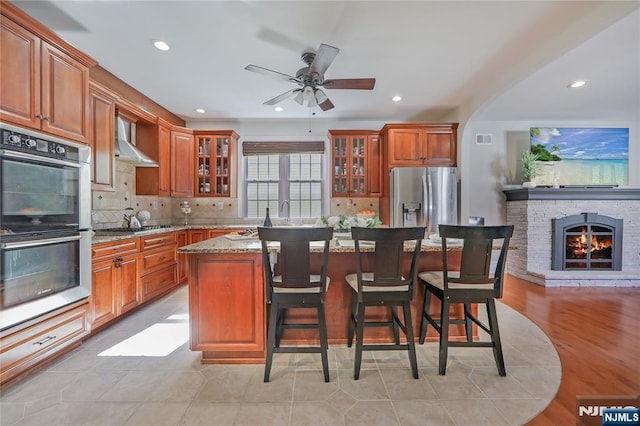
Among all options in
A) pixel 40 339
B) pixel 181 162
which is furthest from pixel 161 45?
pixel 40 339

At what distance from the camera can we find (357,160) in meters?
4.68

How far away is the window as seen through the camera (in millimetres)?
5047

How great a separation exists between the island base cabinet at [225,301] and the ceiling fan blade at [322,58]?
1.65 metres

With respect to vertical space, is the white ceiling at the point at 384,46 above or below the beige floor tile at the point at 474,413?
above

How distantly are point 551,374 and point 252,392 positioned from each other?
208 cm

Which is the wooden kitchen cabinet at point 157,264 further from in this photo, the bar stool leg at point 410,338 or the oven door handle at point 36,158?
the bar stool leg at point 410,338

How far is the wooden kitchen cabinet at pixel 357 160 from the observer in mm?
4648

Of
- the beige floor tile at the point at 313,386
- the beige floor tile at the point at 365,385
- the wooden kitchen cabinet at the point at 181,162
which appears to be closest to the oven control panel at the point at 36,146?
the wooden kitchen cabinet at the point at 181,162

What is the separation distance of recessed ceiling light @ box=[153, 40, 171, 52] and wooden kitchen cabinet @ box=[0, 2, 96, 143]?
1.84 ft

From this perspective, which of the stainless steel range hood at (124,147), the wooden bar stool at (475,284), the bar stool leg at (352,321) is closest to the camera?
the wooden bar stool at (475,284)

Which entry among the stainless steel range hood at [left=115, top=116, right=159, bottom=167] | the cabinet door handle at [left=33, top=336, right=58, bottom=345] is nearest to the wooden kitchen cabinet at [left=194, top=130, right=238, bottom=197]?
the stainless steel range hood at [left=115, top=116, right=159, bottom=167]

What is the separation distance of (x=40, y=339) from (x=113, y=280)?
2.69ft

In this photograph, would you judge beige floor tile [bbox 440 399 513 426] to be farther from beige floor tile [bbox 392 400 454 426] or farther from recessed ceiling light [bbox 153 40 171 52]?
recessed ceiling light [bbox 153 40 171 52]

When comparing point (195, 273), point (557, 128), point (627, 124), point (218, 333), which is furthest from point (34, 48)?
point (627, 124)
